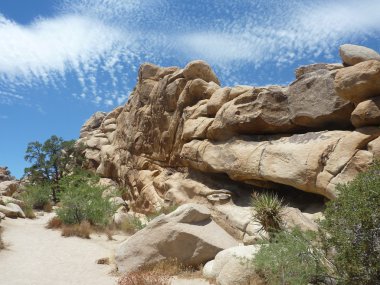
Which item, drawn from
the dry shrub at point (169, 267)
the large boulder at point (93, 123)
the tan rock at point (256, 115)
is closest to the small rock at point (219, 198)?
the tan rock at point (256, 115)

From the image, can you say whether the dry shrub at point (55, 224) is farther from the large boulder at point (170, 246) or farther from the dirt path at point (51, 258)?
the large boulder at point (170, 246)

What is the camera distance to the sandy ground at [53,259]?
11.8 meters

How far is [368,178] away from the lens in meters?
8.12

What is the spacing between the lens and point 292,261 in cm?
889

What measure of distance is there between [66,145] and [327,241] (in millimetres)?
37641

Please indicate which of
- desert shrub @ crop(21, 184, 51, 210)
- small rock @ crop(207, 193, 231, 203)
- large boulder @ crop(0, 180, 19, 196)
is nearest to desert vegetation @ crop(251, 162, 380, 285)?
small rock @ crop(207, 193, 231, 203)

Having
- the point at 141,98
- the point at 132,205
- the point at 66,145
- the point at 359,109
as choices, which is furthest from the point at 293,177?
the point at 66,145

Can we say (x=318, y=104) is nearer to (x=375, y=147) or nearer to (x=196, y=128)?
(x=375, y=147)

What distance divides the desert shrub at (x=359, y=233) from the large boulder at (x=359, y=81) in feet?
22.1

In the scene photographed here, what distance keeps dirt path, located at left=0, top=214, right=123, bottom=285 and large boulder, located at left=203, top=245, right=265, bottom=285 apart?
10.3 feet

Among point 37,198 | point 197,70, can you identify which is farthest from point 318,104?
point 37,198

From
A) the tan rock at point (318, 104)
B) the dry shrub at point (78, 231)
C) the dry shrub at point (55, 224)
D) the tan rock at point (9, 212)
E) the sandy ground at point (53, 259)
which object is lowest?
the sandy ground at point (53, 259)

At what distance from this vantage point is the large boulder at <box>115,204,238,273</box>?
1260cm

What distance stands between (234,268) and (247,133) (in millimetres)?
10237
